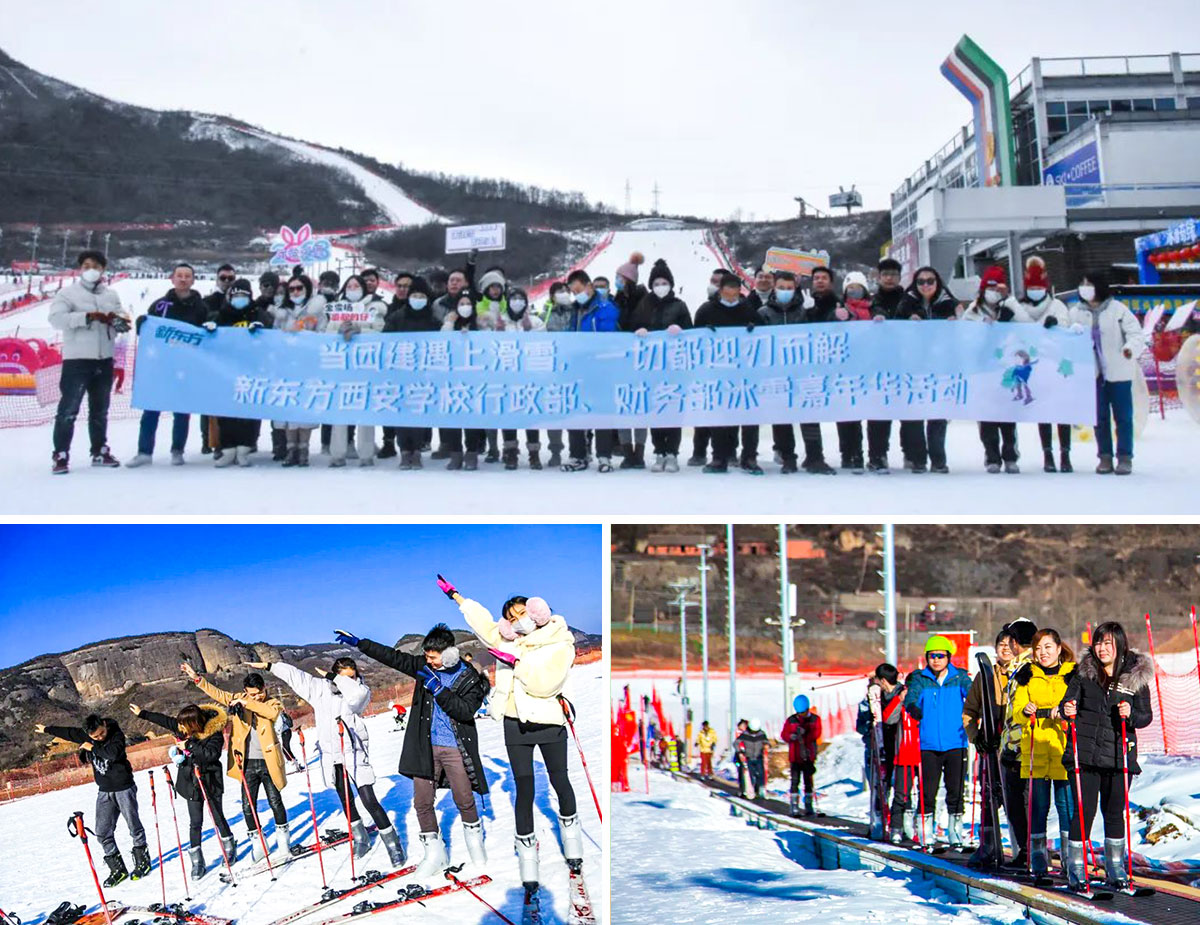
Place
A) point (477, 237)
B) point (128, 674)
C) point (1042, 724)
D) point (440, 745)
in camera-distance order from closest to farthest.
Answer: point (1042, 724) < point (440, 745) < point (128, 674) < point (477, 237)

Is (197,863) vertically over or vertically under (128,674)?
under

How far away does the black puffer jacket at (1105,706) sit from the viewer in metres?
4.05

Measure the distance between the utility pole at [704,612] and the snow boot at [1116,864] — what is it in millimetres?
2736

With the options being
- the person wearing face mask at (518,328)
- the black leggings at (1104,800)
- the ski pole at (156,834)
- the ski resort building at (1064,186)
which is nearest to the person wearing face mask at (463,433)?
the person wearing face mask at (518,328)

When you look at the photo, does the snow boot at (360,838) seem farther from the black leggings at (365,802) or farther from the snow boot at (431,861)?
the snow boot at (431,861)

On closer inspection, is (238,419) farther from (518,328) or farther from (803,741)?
(803,741)

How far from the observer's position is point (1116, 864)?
13.5 ft

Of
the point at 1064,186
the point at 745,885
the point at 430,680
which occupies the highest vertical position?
the point at 1064,186

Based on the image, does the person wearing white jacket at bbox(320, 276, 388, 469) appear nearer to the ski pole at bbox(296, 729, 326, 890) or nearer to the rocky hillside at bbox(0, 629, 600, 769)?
the rocky hillside at bbox(0, 629, 600, 769)

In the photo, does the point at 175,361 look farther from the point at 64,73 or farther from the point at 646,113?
the point at 64,73

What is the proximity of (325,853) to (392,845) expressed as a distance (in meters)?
0.28

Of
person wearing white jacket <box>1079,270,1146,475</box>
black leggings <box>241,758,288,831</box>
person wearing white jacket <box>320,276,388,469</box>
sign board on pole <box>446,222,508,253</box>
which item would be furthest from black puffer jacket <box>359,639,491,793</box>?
sign board on pole <box>446,222,508,253</box>

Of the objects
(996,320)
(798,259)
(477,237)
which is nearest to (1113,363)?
(996,320)

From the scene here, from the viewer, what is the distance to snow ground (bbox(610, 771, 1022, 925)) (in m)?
4.41
